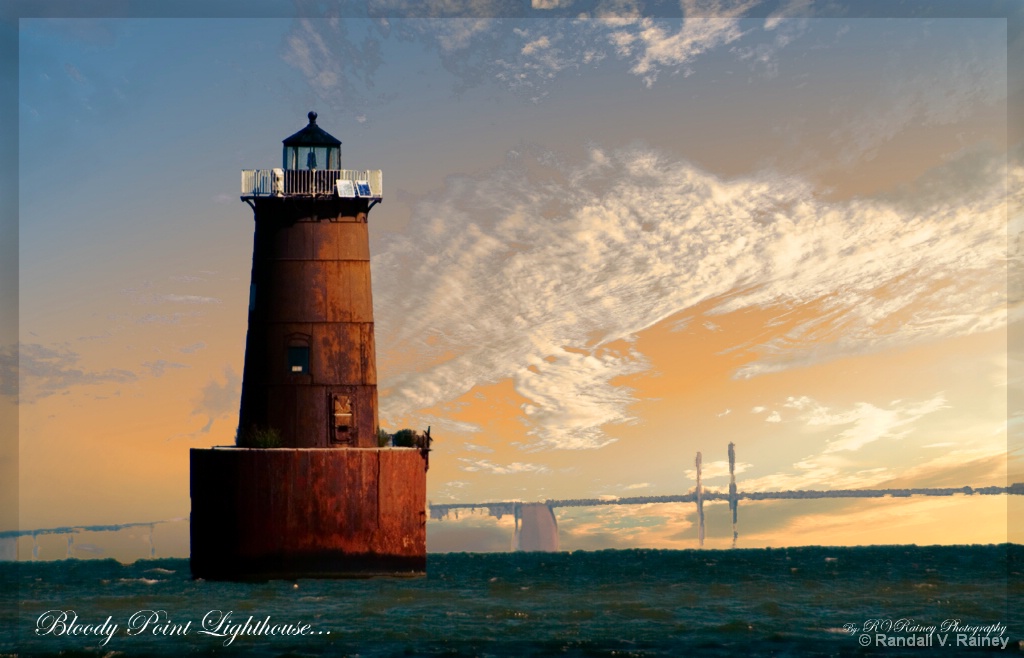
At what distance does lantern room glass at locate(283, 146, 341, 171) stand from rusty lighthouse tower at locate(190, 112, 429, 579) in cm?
5

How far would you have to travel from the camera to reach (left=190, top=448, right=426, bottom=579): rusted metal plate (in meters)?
44.8

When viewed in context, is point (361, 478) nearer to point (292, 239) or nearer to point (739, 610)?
point (292, 239)

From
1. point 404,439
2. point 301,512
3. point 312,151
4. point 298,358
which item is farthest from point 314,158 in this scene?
point 301,512

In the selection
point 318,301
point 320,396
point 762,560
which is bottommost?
point 762,560

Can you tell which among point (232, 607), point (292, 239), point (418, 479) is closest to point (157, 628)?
point (232, 607)

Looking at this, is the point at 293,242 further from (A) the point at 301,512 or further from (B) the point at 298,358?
(A) the point at 301,512

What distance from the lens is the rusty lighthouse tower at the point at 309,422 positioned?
4488 centimetres

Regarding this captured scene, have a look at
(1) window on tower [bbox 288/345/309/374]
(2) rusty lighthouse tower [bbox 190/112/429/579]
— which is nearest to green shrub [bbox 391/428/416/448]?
(2) rusty lighthouse tower [bbox 190/112/429/579]

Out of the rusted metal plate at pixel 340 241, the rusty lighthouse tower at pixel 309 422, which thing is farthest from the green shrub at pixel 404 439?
the rusted metal plate at pixel 340 241

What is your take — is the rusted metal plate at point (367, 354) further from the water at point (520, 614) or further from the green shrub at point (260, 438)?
the water at point (520, 614)

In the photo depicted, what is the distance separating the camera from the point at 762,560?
83188 mm

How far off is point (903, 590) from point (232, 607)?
25.3 meters

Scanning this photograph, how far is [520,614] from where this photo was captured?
4059cm

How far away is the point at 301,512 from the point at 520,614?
27.5 feet
